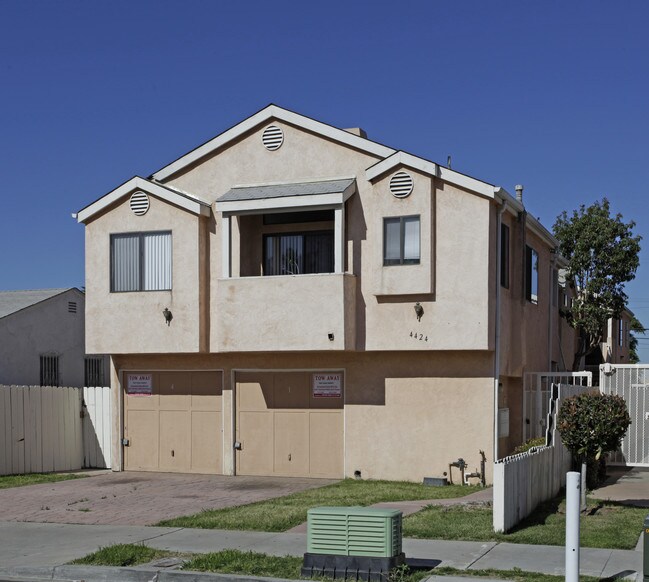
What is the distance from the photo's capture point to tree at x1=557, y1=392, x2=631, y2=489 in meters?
15.2

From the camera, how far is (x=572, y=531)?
31.1 feet

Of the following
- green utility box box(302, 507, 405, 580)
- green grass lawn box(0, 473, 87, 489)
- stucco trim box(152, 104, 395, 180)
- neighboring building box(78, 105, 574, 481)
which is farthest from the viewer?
stucco trim box(152, 104, 395, 180)

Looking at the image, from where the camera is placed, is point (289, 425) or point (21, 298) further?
point (21, 298)

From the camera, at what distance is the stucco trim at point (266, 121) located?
20703 mm

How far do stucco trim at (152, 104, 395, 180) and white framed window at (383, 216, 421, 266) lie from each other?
1.52 metres

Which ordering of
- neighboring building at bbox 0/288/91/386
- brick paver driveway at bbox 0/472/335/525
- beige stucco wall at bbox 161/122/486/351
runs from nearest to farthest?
brick paver driveway at bbox 0/472/335/525
beige stucco wall at bbox 161/122/486/351
neighboring building at bbox 0/288/91/386

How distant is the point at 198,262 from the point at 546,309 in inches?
384

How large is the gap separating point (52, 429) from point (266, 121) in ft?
29.3

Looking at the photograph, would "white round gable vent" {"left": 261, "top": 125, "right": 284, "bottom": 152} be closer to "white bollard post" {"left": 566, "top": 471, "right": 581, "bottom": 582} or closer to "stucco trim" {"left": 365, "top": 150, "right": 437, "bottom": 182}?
"stucco trim" {"left": 365, "top": 150, "right": 437, "bottom": 182}

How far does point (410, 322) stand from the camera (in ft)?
65.7

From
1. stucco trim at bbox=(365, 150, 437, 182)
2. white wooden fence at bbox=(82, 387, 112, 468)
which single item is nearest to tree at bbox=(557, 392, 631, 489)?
stucco trim at bbox=(365, 150, 437, 182)

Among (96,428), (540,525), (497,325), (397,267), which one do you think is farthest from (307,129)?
(540,525)

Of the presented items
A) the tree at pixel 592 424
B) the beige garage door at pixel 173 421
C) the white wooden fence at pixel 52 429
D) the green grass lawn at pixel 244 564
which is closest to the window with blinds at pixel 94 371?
the white wooden fence at pixel 52 429

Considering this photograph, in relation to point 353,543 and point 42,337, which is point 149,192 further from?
point 353,543
